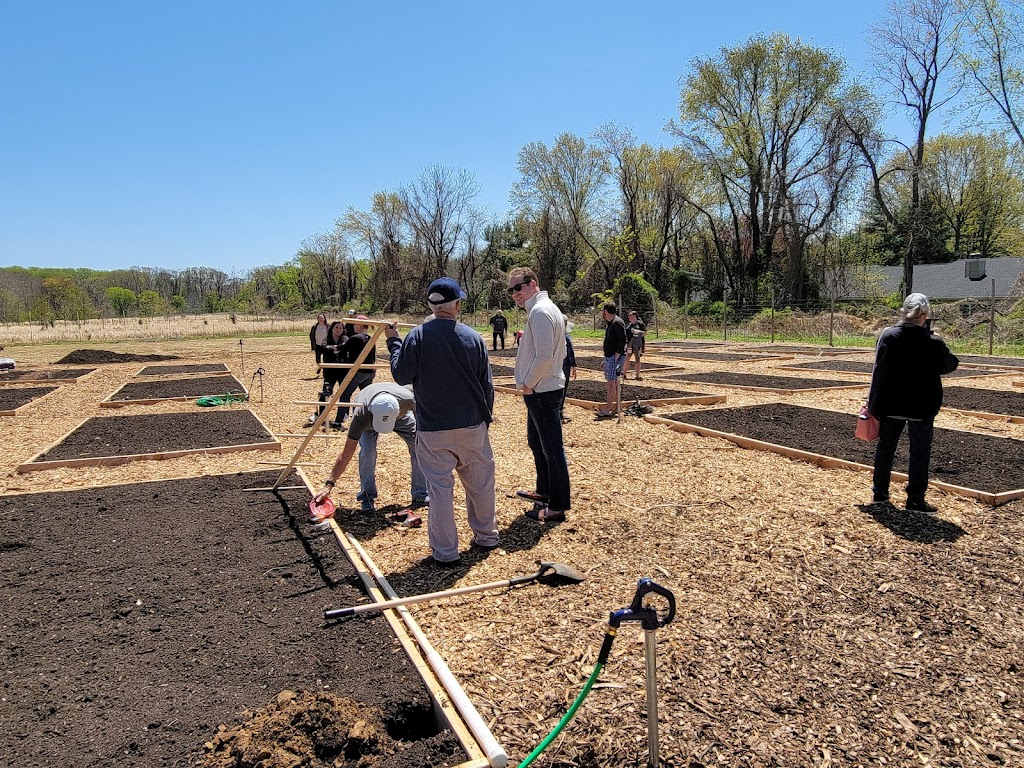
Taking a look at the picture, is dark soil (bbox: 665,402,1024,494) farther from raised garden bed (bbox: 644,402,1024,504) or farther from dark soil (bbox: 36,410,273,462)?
dark soil (bbox: 36,410,273,462)

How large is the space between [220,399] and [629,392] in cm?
758

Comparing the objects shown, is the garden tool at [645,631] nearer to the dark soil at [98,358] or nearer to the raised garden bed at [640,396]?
the raised garden bed at [640,396]

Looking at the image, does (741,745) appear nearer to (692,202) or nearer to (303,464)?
(303,464)

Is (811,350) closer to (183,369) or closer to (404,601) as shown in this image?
(183,369)

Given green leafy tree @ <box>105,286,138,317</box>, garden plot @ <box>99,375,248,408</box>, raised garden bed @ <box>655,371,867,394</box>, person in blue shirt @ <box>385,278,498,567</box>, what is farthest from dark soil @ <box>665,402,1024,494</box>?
green leafy tree @ <box>105,286,138,317</box>

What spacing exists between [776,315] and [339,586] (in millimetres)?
31970

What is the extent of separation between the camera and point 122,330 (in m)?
42.8

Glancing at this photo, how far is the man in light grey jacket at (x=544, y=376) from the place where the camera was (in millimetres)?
4883

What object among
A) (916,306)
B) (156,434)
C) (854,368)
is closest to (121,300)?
(156,434)

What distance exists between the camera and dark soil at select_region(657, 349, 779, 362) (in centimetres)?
1955

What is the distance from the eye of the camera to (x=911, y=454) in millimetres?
5156

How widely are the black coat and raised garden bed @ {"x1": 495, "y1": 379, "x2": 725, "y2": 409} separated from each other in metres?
5.70

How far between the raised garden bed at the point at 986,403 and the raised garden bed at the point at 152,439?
9.56 metres

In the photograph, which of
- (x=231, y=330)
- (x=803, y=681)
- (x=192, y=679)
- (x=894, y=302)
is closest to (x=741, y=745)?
(x=803, y=681)
